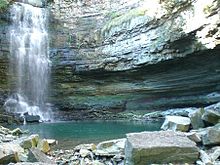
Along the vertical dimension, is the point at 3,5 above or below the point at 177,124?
above

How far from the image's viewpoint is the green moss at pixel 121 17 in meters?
19.0

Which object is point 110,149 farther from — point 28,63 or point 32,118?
point 28,63

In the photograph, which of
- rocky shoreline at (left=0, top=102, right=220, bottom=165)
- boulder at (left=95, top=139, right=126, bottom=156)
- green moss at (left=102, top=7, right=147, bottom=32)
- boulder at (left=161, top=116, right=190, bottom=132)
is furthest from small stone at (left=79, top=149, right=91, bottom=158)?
green moss at (left=102, top=7, right=147, bottom=32)

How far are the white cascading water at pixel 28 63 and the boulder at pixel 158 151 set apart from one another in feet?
51.8

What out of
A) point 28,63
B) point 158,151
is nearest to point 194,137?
point 158,151

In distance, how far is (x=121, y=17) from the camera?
65.9ft

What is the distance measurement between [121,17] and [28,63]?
5784 millimetres

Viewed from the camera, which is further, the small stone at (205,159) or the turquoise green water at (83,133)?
the turquoise green water at (83,133)

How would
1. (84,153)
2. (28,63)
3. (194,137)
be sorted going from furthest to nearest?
(28,63) < (84,153) < (194,137)

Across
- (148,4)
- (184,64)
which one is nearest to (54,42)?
(148,4)

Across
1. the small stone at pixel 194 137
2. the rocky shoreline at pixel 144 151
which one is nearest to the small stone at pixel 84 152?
the rocky shoreline at pixel 144 151

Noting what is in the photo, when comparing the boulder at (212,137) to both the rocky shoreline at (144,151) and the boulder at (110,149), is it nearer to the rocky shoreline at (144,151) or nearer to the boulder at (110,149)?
the rocky shoreline at (144,151)

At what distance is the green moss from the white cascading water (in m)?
3.72

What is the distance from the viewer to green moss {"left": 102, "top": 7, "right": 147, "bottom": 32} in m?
19.0
